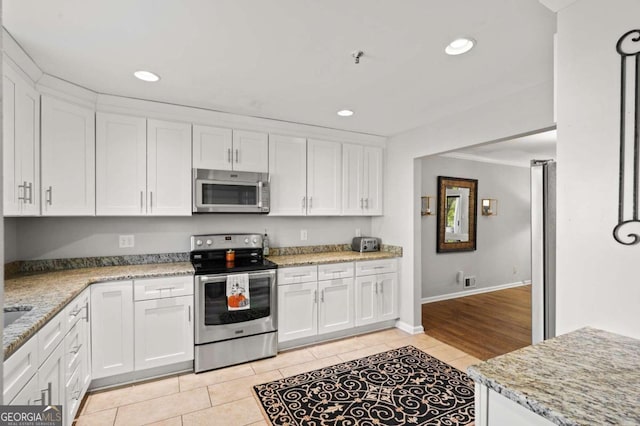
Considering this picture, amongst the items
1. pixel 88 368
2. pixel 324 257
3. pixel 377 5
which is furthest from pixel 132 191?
pixel 377 5

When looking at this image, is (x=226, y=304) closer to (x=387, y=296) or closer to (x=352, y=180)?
(x=387, y=296)

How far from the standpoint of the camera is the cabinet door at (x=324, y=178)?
145 inches

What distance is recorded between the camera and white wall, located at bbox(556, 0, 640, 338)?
4.07 ft

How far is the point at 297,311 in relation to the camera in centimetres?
330

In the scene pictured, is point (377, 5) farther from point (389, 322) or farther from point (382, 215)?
point (389, 322)

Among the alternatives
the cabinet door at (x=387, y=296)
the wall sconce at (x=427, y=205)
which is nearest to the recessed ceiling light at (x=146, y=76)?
the cabinet door at (x=387, y=296)

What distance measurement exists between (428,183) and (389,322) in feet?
7.27

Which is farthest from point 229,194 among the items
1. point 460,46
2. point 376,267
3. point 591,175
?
point 591,175

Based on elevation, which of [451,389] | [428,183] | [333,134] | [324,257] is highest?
[333,134]

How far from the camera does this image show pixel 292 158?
3.58 metres

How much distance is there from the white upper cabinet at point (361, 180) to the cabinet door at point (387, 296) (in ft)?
2.73

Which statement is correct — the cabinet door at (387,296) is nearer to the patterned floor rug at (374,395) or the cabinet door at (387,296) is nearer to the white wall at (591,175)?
the patterned floor rug at (374,395)

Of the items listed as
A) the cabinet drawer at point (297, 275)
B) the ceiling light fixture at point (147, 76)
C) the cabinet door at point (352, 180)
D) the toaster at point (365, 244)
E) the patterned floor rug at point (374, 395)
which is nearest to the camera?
the patterned floor rug at point (374, 395)

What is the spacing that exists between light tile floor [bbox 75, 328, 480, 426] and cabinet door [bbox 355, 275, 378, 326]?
331 mm
